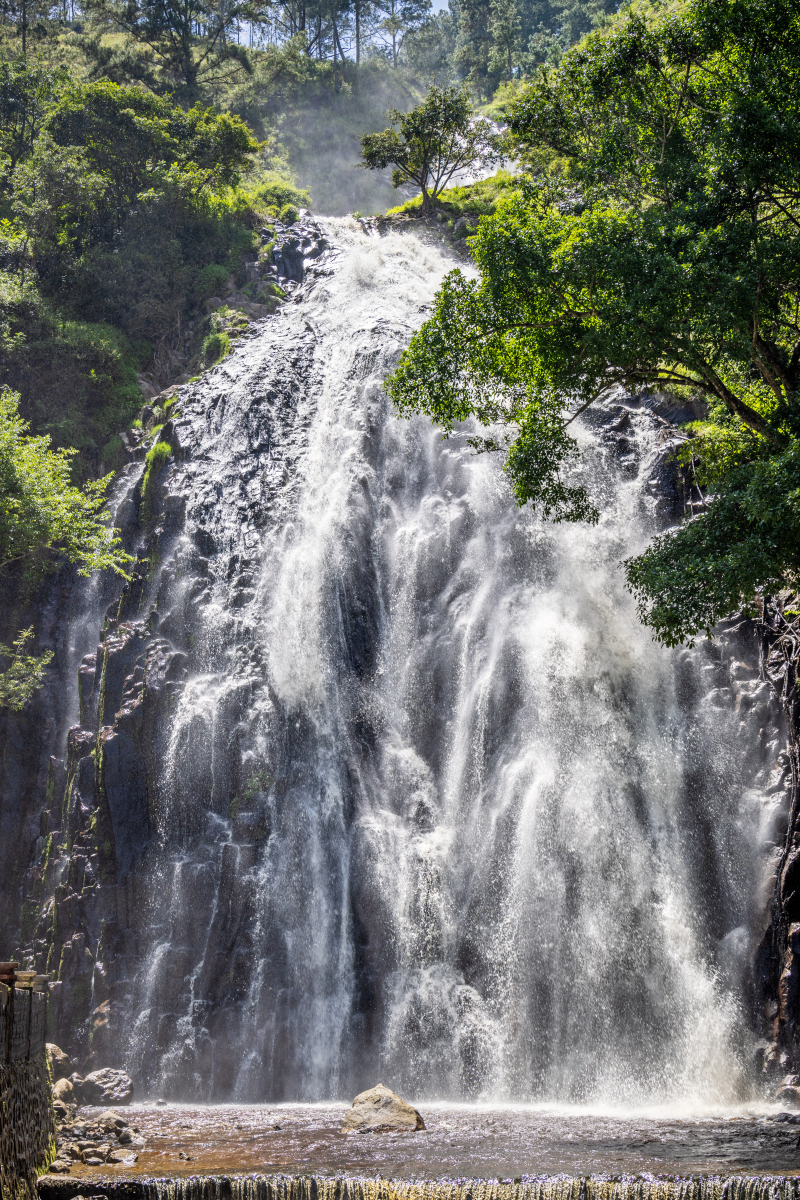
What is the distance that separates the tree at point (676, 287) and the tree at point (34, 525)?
1039 cm

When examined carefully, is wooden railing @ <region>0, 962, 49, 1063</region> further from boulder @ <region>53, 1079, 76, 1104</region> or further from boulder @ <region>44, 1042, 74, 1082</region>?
boulder @ <region>44, 1042, 74, 1082</region>

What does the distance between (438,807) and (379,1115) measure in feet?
20.6

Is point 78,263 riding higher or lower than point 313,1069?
higher

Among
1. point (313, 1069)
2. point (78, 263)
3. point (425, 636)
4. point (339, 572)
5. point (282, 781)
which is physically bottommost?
point (313, 1069)

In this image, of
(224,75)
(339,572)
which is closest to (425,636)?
(339,572)

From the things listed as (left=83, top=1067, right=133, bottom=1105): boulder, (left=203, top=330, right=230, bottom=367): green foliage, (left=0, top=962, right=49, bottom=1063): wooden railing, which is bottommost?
(left=83, top=1067, right=133, bottom=1105): boulder

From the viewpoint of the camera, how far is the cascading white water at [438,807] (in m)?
14.3

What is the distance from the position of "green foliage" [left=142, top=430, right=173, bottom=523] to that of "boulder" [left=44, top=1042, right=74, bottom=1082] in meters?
13.1

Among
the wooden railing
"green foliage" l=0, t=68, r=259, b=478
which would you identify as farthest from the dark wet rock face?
"green foliage" l=0, t=68, r=259, b=478

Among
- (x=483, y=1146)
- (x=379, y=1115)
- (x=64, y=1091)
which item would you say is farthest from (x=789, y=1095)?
(x=64, y=1091)

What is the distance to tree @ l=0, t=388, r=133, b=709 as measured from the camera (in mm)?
20156

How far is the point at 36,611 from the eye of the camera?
75.4 ft

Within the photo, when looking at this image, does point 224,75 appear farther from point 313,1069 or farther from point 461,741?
point 313,1069

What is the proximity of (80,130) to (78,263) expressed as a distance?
626 cm
